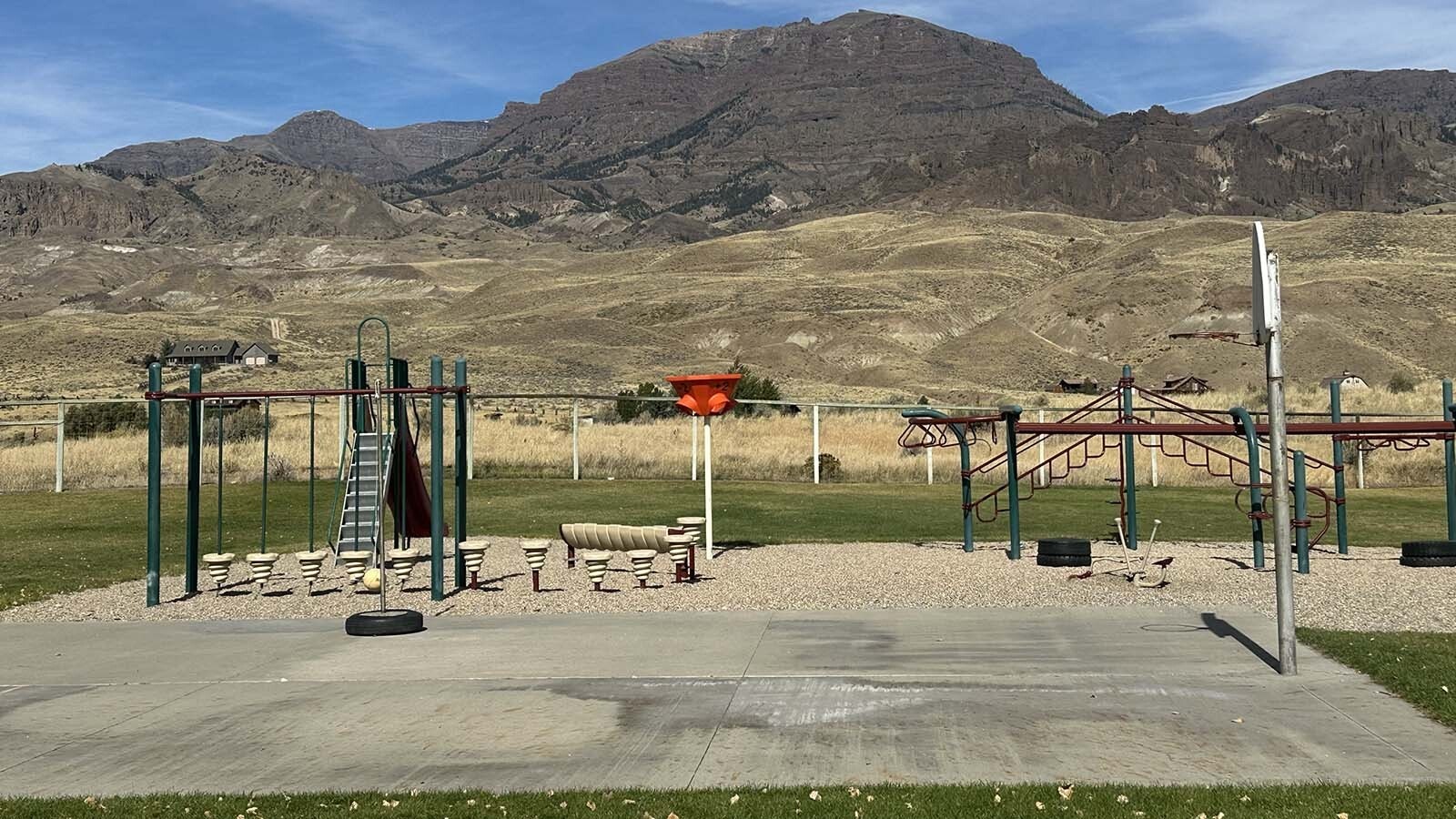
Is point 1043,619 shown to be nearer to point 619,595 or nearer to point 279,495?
point 619,595

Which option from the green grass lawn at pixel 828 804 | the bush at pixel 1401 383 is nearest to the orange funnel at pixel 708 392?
the green grass lawn at pixel 828 804

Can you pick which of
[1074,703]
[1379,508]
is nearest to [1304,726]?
[1074,703]

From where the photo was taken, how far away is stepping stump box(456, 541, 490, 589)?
15.0 meters

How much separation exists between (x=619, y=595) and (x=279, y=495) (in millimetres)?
15729

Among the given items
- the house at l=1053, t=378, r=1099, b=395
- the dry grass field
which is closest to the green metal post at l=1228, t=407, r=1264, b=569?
the dry grass field

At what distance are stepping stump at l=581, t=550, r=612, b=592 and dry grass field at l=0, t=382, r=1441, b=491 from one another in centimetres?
1592

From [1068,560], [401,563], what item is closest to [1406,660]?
[1068,560]

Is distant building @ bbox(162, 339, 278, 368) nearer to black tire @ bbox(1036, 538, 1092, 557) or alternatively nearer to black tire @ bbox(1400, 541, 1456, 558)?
black tire @ bbox(1036, 538, 1092, 557)

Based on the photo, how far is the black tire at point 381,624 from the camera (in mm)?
12031

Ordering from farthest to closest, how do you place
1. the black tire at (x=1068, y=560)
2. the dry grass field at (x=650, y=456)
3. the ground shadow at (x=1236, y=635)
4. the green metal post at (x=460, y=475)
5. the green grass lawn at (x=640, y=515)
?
the dry grass field at (x=650, y=456) < the green grass lawn at (x=640, y=515) < the black tire at (x=1068, y=560) < the green metal post at (x=460, y=475) < the ground shadow at (x=1236, y=635)

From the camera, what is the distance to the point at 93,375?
80188mm

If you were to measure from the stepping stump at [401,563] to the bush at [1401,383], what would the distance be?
58838 mm

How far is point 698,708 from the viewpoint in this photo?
28.1 ft

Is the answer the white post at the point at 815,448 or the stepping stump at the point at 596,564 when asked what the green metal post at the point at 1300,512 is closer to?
the stepping stump at the point at 596,564
